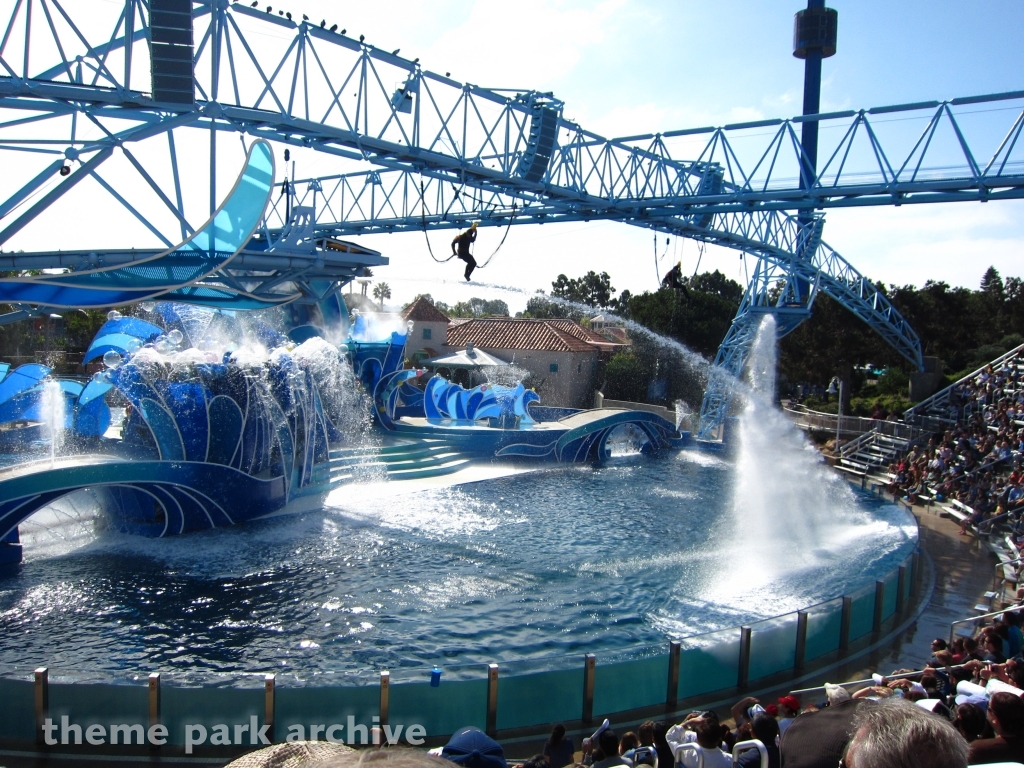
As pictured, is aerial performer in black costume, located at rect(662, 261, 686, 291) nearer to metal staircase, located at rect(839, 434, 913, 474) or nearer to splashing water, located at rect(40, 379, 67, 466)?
metal staircase, located at rect(839, 434, 913, 474)

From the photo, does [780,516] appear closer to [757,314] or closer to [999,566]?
[999,566]

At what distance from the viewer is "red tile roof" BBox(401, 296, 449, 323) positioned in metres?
45.9

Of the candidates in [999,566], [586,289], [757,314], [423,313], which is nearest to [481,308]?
[586,289]

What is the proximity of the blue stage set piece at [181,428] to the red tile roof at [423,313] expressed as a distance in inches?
1017

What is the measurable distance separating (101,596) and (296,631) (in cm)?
298

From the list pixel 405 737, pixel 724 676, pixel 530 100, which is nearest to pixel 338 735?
pixel 405 737

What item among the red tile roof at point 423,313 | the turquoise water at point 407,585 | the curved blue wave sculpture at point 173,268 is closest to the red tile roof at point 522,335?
the red tile roof at point 423,313

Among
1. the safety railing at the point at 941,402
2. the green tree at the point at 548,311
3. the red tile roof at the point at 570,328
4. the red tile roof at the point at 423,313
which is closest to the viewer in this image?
the safety railing at the point at 941,402

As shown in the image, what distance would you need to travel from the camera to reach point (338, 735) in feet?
20.9

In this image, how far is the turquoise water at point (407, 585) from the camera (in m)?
8.92

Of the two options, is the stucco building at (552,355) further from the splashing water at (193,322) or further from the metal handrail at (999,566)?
the metal handrail at (999,566)

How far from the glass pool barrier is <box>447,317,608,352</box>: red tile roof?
3192 cm

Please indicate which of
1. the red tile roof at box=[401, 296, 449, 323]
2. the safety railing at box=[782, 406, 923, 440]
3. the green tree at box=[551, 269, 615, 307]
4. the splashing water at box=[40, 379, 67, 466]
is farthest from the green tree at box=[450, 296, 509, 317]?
the splashing water at box=[40, 379, 67, 466]

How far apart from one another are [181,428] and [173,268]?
2967mm
